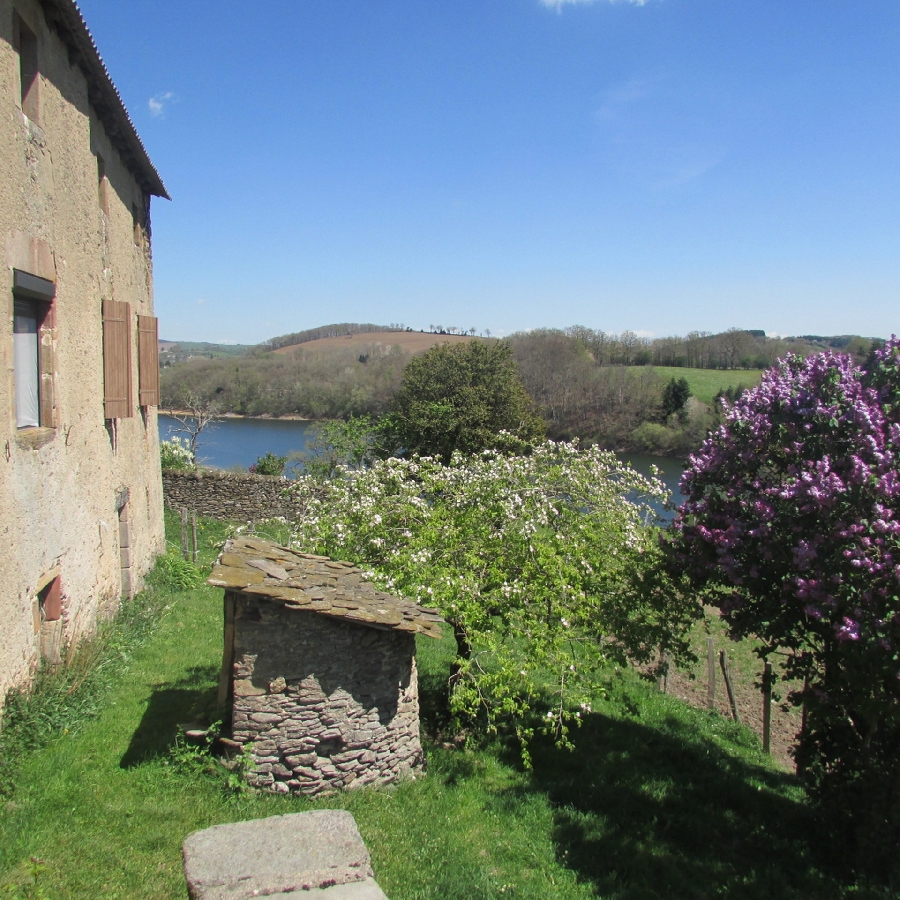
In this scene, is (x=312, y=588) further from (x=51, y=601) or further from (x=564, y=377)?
(x=564, y=377)

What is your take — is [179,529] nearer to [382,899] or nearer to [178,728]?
[178,728]

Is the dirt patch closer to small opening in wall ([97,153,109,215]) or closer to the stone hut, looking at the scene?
the stone hut

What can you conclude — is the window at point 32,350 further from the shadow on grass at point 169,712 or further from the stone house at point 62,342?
the shadow on grass at point 169,712

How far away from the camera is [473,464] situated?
10711 millimetres

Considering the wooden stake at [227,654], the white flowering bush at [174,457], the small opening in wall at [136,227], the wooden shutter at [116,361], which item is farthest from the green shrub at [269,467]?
the wooden stake at [227,654]

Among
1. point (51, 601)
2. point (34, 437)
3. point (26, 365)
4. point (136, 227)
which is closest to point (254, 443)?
point (136, 227)

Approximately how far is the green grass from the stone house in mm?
51964

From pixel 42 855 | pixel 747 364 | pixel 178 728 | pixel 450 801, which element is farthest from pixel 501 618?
pixel 747 364

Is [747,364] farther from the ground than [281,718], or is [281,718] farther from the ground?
[747,364]

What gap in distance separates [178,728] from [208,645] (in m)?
3.88

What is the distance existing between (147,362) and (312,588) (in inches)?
351

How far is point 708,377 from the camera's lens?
6738cm

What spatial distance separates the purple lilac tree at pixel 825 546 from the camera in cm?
586

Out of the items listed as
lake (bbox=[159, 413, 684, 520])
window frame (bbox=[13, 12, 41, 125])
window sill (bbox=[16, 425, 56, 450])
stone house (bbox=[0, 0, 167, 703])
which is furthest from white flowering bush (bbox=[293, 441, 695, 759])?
lake (bbox=[159, 413, 684, 520])
